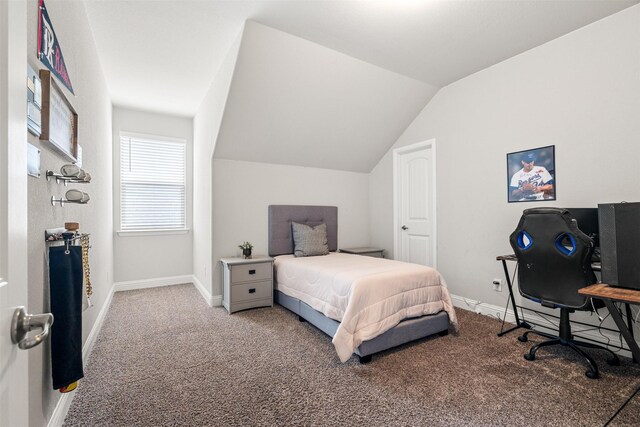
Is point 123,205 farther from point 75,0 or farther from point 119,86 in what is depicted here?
point 75,0

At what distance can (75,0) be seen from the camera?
2.24 metres

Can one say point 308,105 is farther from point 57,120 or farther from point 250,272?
point 57,120

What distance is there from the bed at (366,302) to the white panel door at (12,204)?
188 cm

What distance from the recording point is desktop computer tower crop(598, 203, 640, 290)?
168 centimetres

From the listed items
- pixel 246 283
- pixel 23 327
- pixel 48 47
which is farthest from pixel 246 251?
pixel 23 327

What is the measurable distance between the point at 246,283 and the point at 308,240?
37.9 inches

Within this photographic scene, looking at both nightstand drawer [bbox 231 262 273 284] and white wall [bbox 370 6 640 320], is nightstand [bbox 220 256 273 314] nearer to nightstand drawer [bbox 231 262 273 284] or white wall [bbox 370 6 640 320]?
nightstand drawer [bbox 231 262 273 284]

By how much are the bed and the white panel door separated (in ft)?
6.16

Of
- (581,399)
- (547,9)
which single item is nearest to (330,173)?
(547,9)

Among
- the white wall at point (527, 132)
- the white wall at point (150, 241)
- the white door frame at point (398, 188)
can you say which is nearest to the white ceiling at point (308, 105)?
the white door frame at point (398, 188)

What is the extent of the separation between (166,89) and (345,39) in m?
2.58

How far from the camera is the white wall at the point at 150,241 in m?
4.61

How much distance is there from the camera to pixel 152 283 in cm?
480

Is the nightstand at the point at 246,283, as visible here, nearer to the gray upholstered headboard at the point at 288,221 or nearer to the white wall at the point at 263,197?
the white wall at the point at 263,197
